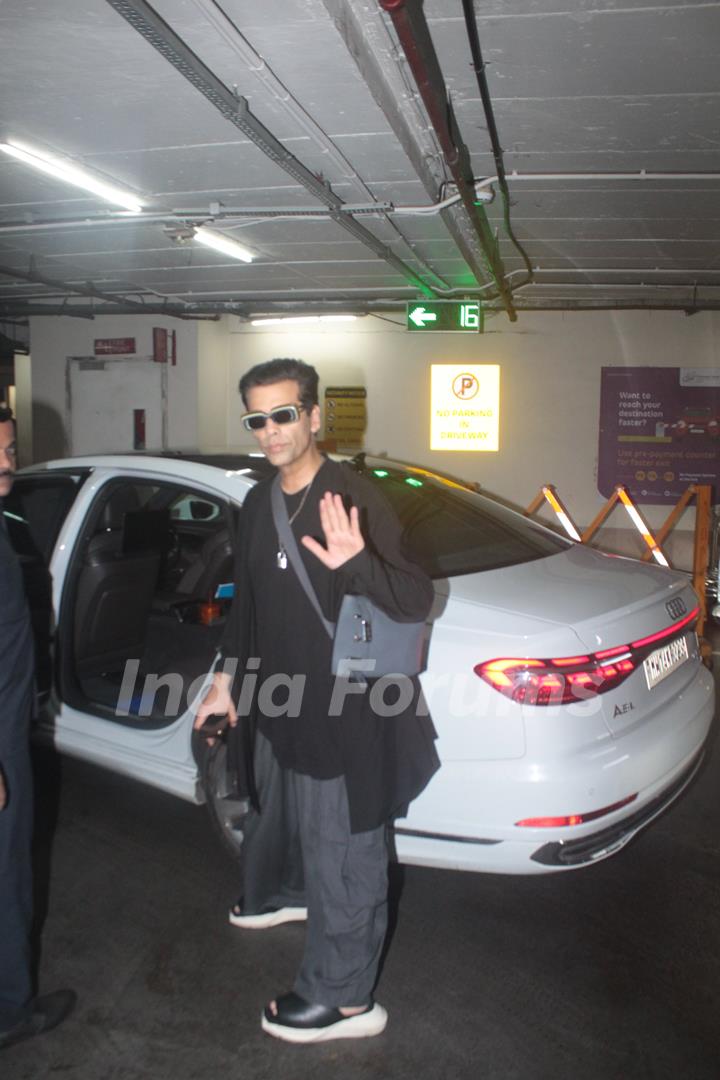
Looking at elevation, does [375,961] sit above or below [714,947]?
above

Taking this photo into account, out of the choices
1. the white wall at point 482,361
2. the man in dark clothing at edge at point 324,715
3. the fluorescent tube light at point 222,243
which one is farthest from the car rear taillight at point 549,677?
the white wall at point 482,361

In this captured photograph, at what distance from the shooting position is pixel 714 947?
2.88m

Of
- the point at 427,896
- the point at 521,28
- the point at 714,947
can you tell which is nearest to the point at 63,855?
the point at 427,896

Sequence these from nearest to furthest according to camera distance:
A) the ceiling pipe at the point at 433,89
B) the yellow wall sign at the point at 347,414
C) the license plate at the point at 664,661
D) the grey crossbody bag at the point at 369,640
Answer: the grey crossbody bag at the point at 369,640
the license plate at the point at 664,661
the ceiling pipe at the point at 433,89
the yellow wall sign at the point at 347,414

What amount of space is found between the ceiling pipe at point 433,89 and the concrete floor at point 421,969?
346 centimetres

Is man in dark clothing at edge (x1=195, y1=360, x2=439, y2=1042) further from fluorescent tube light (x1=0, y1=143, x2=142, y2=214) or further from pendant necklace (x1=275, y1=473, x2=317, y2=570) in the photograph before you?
fluorescent tube light (x1=0, y1=143, x2=142, y2=214)

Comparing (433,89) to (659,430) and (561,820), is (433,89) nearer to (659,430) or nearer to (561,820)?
(561,820)

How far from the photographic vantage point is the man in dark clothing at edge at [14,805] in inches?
89.5

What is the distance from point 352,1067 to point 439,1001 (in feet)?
1.27

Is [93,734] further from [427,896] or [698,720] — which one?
[698,720]

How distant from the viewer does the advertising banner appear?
1117cm

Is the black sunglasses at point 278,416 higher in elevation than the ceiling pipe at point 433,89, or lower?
lower

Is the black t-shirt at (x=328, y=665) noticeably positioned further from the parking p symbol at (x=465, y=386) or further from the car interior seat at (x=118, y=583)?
the parking p symbol at (x=465, y=386)

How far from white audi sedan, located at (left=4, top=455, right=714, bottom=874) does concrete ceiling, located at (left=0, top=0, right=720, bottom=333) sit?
6.86 feet
